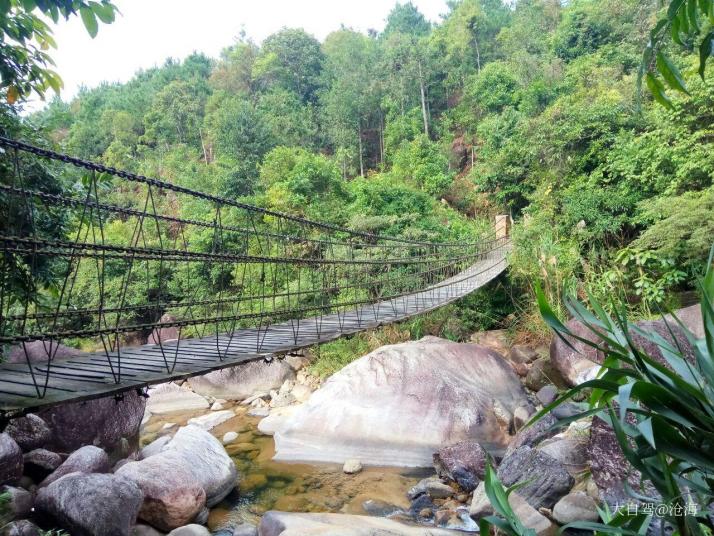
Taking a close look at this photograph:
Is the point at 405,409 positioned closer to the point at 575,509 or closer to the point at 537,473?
the point at 537,473

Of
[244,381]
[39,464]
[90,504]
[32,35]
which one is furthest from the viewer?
[244,381]

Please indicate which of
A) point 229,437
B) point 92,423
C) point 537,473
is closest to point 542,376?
point 537,473

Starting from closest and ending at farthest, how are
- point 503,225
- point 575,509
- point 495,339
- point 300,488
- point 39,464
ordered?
point 575,509
point 39,464
point 300,488
point 495,339
point 503,225

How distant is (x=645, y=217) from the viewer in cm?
459

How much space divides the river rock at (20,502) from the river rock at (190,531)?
24.1 inches

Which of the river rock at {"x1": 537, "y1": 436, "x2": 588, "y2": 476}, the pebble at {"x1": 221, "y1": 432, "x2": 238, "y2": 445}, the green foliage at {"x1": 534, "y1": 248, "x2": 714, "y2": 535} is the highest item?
the green foliage at {"x1": 534, "y1": 248, "x2": 714, "y2": 535}

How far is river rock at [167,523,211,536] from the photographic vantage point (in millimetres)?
2256

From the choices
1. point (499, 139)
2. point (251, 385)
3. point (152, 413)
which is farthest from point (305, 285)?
point (499, 139)

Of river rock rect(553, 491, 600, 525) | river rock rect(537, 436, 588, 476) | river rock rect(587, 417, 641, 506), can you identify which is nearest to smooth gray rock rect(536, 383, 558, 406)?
river rock rect(537, 436, 588, 476)

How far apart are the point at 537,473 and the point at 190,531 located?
172 cm

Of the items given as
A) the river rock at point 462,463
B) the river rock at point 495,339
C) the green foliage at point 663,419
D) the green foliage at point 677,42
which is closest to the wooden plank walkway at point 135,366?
the river rock at point 462,463

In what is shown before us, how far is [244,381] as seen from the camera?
5090mm

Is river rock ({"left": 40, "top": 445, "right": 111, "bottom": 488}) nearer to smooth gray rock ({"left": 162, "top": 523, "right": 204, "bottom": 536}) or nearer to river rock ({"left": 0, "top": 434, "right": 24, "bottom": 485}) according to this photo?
river rock ({"left": 0, "top": 434, "right": 24, "bottom": 485})

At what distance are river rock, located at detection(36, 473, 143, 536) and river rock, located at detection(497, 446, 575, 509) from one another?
1827 millimetres
